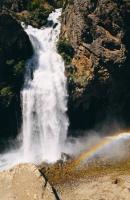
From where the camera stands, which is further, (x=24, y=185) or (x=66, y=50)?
(x=66, y=50)

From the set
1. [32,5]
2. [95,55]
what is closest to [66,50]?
[95,55]

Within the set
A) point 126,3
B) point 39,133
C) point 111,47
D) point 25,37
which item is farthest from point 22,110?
point 126,3

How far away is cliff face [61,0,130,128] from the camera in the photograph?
4812 centimetres

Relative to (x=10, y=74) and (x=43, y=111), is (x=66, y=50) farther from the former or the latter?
(x=43, y=111)

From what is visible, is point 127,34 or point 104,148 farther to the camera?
point 127,34

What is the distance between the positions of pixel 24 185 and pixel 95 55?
2387cm

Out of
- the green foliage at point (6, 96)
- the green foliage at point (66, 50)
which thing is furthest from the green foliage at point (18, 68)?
the green foliage at point (66, 50)

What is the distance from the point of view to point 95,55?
48250 mm

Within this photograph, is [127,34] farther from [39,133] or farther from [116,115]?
[39,133]

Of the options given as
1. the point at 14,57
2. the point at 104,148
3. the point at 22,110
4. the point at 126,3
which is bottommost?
the point at 104,148

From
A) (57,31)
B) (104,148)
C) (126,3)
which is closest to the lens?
(104,148)

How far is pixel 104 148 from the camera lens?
46625mm

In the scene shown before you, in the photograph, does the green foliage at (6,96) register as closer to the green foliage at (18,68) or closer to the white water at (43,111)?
the white water at (43,111)

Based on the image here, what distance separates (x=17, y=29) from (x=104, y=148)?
14626mm
